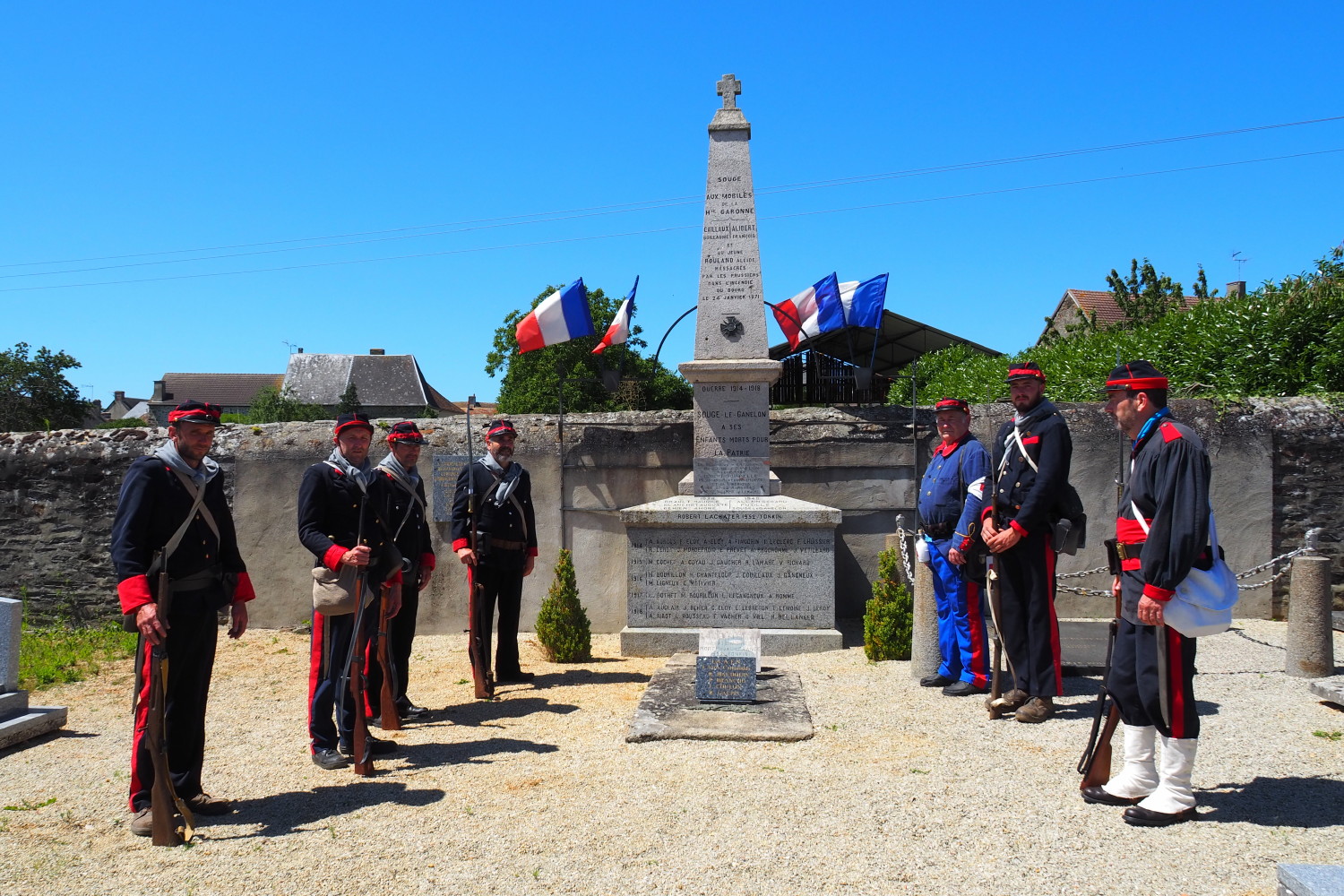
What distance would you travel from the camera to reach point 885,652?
7.13 meters

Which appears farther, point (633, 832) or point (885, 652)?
point (885, 652)

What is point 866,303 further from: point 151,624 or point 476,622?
point 151,624

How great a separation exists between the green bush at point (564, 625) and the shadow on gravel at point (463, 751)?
2.17m

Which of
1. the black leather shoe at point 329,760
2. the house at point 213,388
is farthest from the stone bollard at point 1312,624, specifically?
the house at point 213,388

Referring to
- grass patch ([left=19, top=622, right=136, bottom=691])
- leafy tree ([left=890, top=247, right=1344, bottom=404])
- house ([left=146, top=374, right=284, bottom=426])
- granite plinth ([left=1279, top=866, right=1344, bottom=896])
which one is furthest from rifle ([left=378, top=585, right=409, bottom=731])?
house ([left=146, top=374, right=284, bottom=426])

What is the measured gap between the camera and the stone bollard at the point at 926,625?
6336 millimetres

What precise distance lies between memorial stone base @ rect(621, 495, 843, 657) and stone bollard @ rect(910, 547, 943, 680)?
1.15 meters

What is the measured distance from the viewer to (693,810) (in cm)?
409

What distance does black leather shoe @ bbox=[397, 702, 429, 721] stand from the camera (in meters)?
5.85

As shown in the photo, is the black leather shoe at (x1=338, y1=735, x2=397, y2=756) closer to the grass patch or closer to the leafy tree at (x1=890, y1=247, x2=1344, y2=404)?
the grass patch

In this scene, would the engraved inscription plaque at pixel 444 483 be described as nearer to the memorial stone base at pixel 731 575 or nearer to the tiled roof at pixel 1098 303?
the memorial stone base at pixel 731 575

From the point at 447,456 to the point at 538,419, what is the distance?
93cm

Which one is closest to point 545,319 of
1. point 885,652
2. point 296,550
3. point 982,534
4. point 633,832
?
point 296,550

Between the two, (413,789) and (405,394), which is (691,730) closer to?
(413,789)
